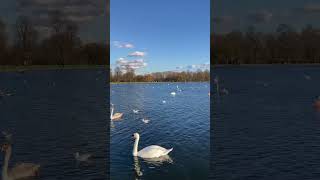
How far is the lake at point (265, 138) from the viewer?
1393 cm

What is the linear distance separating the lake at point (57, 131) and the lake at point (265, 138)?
4.78 meters

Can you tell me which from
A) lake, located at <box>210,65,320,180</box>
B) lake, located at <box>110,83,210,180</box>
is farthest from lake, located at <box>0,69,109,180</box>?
lake, located at <box>210,65,320,180</box>

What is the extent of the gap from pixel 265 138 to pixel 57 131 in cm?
1049

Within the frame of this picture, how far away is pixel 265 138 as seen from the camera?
771 inches

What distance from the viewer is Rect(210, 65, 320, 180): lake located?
45.7ft

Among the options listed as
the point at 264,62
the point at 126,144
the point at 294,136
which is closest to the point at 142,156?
the point at 126,144

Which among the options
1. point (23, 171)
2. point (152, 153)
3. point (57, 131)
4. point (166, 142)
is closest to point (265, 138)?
point (166, 142)

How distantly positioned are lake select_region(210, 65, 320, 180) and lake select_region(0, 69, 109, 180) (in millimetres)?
4782

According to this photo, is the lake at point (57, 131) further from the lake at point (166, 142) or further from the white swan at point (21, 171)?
the lake at point (166, 142)

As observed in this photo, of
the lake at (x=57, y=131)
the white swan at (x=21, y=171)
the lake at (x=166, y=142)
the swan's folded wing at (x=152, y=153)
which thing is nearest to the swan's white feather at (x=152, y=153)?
the swan's folded wing at (x=152, y=153)

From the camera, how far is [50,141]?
737 inches

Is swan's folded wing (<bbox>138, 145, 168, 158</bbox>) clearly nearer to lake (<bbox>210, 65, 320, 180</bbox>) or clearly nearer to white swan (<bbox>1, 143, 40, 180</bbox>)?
lake (<bbox>210, 65, 320, 180</bbox>)

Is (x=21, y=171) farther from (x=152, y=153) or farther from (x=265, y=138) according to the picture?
(x=265, y=138)

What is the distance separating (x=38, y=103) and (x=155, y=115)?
1023 centimetres
